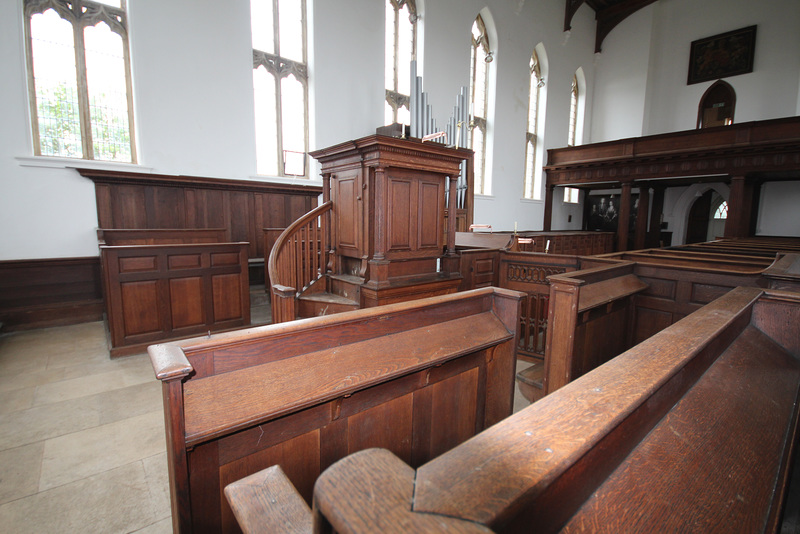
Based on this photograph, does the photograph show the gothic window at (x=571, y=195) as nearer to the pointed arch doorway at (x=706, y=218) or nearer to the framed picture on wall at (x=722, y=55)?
the pointed arch doorway at (x=706, y=218)

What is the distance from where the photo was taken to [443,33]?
803 centimetres

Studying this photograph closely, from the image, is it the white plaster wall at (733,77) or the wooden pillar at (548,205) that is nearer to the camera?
the white plaster wall at (733,77)

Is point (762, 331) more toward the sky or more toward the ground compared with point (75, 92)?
more toward the ground

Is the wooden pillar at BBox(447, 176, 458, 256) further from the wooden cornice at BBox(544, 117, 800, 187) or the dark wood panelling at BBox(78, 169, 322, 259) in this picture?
the wooden cornice at BBox(544, 117, 800, 187)

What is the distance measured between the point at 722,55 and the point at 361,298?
13712 mm

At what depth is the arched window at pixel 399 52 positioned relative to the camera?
295 inches

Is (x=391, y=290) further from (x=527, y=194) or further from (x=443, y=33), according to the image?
(x=527, y=194)

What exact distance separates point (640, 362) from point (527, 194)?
11272mm

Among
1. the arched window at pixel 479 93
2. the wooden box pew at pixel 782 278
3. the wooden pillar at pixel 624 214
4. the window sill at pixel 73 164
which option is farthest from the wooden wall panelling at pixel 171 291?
the wooden pillar at pixel 624 214

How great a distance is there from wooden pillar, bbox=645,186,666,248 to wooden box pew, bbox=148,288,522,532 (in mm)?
11581

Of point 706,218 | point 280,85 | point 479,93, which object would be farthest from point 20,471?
point 706,218

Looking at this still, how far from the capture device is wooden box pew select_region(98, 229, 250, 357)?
11.1 ft

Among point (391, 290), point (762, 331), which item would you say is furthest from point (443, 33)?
point (762, 331)

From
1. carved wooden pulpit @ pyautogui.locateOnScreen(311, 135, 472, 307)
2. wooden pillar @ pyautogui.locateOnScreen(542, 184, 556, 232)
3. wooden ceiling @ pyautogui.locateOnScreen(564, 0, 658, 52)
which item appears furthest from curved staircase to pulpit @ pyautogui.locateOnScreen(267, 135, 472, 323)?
wooden ceiling @ pyautogui.locateOnScreen(564, 0, 658, 52)
